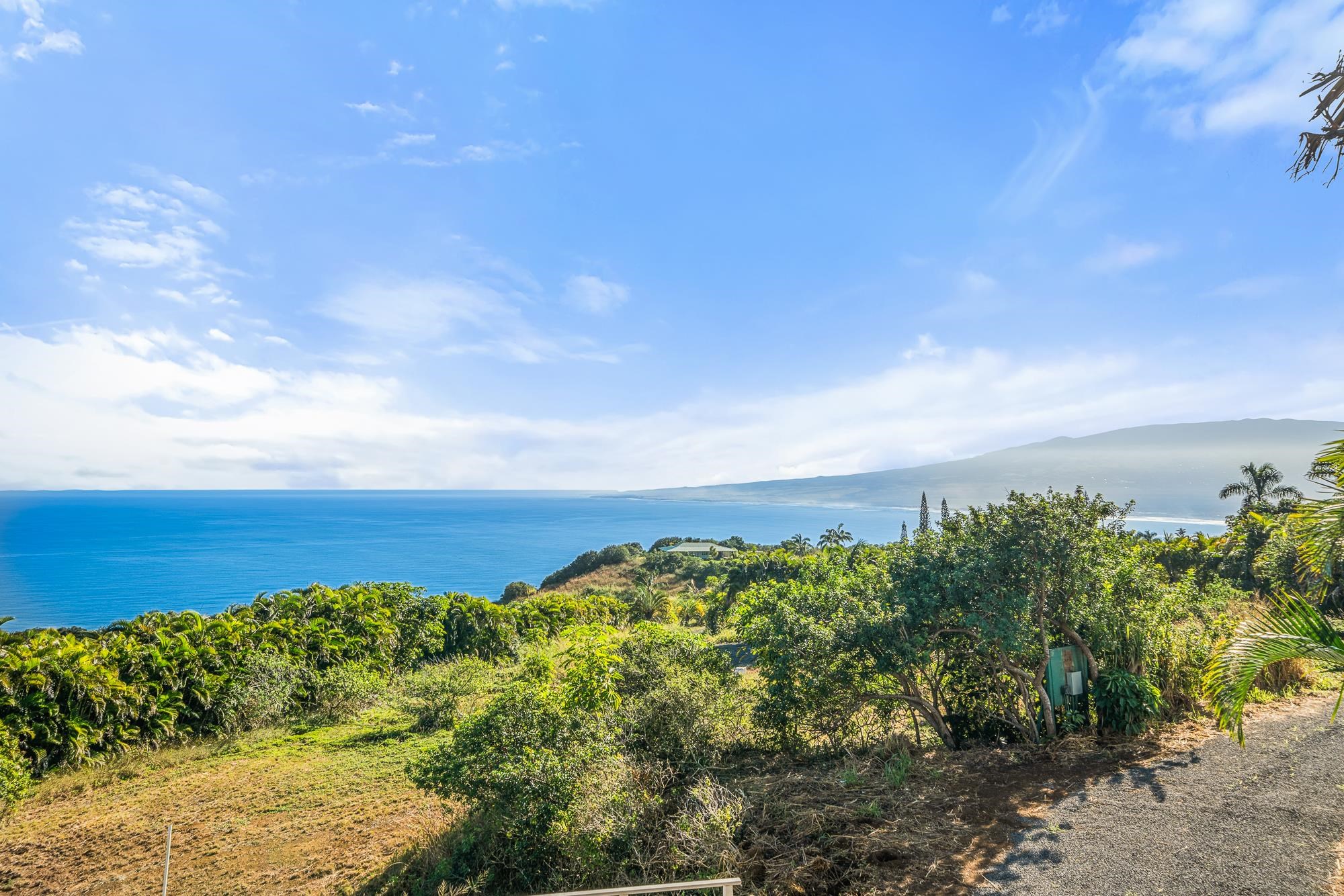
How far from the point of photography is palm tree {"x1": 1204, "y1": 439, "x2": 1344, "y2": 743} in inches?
163

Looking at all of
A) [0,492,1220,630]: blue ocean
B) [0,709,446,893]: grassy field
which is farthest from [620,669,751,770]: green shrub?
[0,492,1220,630]: blue ocean

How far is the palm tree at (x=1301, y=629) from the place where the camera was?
413 cm

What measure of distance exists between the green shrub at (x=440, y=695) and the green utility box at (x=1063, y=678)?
11.8 m

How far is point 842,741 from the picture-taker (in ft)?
28.3

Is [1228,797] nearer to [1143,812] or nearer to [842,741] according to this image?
[1143,812]

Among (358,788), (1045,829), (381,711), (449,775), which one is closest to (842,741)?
(1045,829)

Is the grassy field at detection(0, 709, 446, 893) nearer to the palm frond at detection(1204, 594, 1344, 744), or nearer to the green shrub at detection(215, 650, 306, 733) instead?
the green shrub at detection(215, 650, 306, 733)

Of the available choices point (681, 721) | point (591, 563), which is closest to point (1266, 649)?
point (681, 721)

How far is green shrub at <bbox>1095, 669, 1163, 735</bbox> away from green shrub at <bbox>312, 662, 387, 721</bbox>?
1671cm

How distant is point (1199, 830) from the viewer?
5.66 metres

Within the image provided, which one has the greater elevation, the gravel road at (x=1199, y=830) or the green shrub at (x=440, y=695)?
the gravel road at (x=1199, y=830)

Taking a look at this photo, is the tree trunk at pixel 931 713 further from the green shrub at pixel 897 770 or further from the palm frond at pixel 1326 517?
the palm frond at pixel 1326 517

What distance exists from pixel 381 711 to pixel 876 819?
1462cm

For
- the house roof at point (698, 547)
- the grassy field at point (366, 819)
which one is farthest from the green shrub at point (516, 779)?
the house roof at point (698, 547)
